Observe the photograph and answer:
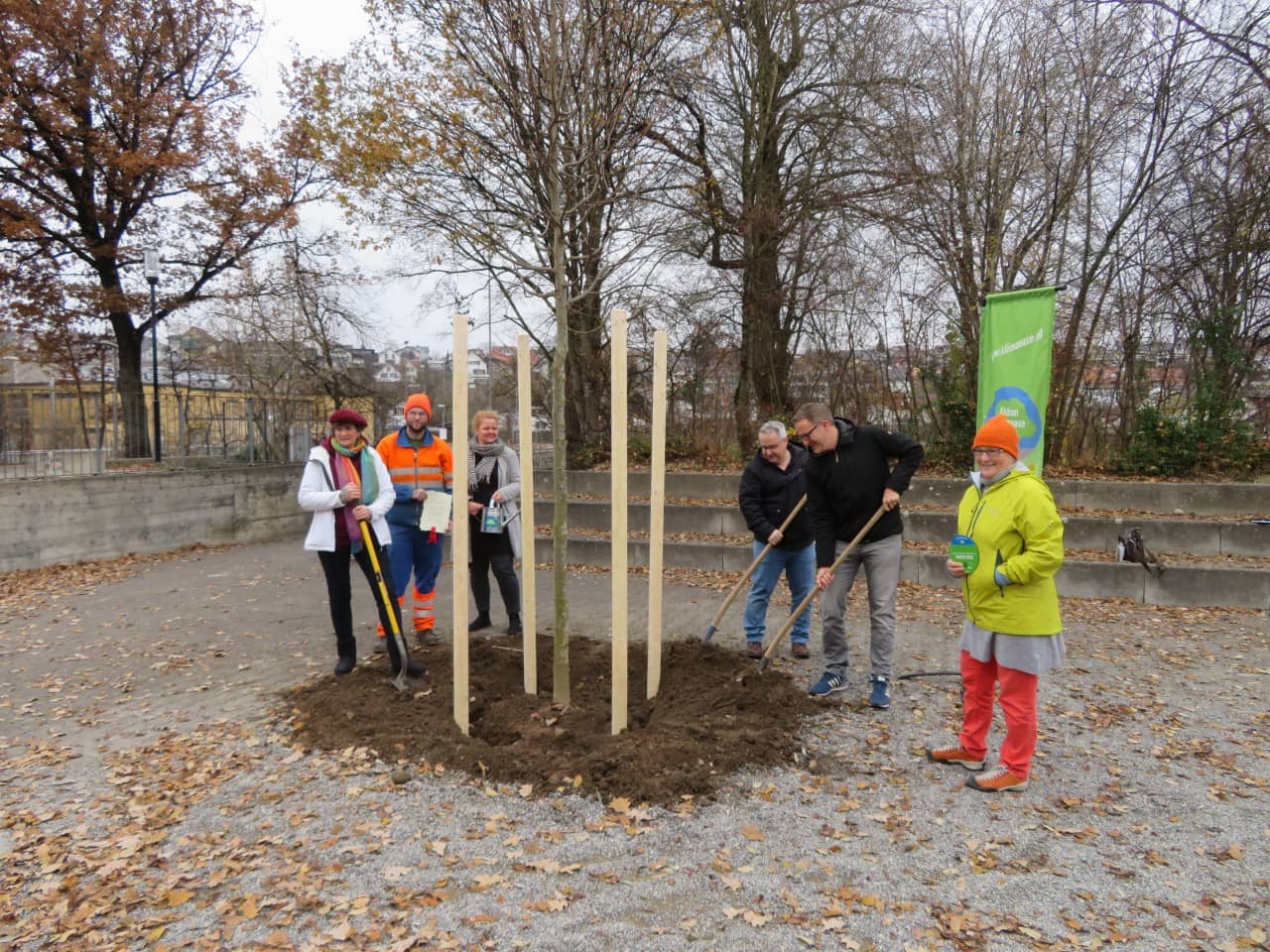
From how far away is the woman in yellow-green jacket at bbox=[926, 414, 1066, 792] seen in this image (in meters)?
A: 3.56

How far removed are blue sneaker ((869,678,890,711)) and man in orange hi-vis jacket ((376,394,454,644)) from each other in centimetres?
345

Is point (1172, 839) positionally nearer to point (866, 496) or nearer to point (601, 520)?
point (866, 496)

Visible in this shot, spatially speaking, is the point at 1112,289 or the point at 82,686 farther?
the point at 1112,289

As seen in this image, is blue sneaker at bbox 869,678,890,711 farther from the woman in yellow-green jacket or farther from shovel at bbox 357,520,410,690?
shovel at bbox 357,520,410,690

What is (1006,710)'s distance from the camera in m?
3.70

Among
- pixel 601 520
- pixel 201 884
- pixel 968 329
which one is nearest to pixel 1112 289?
pixel 968 329

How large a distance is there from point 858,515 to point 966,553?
3.55ft

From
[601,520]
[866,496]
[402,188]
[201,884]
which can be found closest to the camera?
[201,884]

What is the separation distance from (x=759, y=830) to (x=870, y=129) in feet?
38.6

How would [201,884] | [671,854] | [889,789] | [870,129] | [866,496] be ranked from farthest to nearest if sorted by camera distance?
[870,129] → [866,496] → [889,789] → [671,854] → [201,884]

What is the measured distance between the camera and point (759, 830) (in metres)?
3.34

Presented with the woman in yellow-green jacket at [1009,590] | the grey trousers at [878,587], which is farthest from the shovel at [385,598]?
the woman in yellow-green jacket at [1009,590]

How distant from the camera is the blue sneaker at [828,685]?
4.98 m

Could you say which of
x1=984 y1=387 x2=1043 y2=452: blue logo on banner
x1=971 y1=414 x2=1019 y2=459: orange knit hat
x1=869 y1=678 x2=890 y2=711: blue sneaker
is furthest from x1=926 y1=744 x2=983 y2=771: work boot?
x1=984 y1=387 x2=1043 y2=452: blue logo on banner
